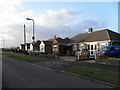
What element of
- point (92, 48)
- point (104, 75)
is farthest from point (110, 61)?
point (92, 48)

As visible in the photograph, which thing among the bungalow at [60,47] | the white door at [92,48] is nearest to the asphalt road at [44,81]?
the white door at [92,48]

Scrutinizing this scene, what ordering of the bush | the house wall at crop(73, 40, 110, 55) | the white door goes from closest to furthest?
the bush → the house wall at crop(73, 40, 110, 55) → the white door

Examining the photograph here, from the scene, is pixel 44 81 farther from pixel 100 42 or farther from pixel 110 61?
pixel 100 42

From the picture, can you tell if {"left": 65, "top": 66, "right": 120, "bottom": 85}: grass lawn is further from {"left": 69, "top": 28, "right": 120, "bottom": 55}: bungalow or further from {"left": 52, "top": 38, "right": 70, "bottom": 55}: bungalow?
{"left": 52, "top": 38, "right": 70, "bottom": 55}: bungalow

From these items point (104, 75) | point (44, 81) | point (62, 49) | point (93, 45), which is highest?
point (93, 45)

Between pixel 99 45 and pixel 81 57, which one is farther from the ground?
pixel 99 45

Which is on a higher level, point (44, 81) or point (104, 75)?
point (104, 75)

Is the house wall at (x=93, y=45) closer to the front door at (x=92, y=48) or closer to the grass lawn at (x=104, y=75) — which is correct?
the front door at (x=92, y=48)

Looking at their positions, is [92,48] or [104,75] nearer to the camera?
[104,75]

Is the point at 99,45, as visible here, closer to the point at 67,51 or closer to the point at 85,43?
the point at 85,43

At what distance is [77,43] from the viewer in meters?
35.9

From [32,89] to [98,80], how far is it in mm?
4284

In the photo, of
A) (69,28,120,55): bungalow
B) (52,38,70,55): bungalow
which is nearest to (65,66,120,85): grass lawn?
(69,28,120,55): bungalow

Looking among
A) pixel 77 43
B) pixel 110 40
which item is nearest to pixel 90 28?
pixel 77 43
